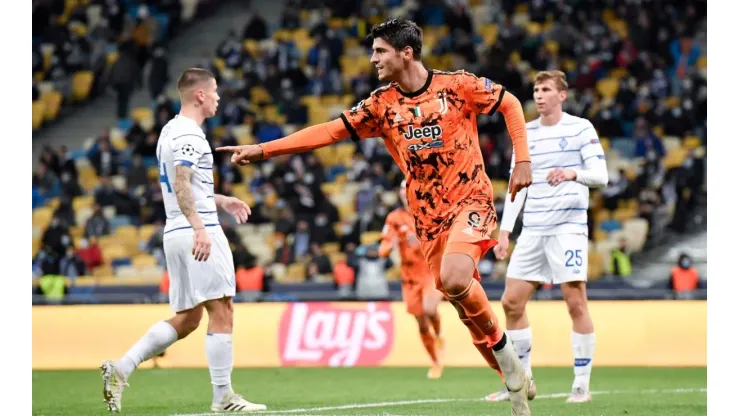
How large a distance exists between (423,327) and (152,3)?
1676 cm

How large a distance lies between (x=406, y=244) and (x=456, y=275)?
6.56 m

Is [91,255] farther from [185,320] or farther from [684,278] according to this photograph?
[185,320]

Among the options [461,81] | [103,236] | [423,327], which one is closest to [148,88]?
[103,236]

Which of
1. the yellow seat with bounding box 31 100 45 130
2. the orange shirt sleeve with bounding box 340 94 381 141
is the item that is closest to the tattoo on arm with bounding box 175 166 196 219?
the orange shirt sleeve with bounding box 340 94 381 141

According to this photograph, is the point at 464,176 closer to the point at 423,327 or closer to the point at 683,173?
the point at 423,327

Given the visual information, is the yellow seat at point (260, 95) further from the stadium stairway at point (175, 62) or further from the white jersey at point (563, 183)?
the white jersey at point (563, 183)

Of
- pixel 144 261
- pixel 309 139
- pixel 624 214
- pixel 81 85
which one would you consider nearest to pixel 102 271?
pixel 144 261

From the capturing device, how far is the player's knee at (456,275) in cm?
705

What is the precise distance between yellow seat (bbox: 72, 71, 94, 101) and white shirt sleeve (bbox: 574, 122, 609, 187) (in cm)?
1874

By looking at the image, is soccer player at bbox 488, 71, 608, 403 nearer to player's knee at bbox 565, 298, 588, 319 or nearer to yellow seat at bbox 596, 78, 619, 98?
player's knee at bbox 565, 298, 588, 319

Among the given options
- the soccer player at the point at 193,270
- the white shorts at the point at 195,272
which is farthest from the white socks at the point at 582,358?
the white shorts at the point at 195,272

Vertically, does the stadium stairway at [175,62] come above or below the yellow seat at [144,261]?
above

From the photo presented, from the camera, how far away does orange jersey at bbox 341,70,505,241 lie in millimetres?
7355

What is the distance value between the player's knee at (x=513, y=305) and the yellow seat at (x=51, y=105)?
61.4 feet
